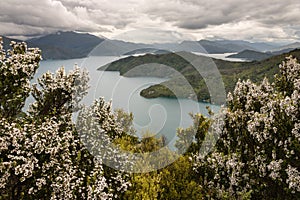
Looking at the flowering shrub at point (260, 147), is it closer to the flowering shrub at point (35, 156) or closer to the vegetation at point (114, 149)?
the vegetation at point (114, 149)

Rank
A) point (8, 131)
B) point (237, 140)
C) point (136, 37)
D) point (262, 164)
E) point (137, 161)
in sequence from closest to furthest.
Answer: point (8, 131), point (262, 164), point (237, 140), point (137, 161), point (136, 37)

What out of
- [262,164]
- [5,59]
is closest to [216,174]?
[262,164]

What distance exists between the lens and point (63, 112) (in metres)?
27.2

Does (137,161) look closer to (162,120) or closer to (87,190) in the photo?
(87,190)

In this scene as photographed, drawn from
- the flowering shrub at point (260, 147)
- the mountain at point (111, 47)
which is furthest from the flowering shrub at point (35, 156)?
the mountain at point (111, 47)

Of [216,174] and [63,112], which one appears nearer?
[216,174]

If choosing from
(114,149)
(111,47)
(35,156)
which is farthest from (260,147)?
(111,47)

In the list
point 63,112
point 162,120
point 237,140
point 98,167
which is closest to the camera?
point 98,167

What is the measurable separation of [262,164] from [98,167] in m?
11.2

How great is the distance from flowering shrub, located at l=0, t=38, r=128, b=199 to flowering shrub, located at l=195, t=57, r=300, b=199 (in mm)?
7999

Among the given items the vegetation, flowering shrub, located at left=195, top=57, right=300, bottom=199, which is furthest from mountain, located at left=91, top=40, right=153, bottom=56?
flowering shrub, located at left=195, top=57, right=300, bottom=199

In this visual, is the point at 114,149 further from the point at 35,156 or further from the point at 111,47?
the point at 111,47

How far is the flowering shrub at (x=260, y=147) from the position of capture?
1706 cm

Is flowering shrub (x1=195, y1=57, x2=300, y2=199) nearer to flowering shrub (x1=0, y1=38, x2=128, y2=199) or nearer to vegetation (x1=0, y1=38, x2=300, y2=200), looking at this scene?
vegetation (x1=0, y1=38, x2=300, y2=200)
